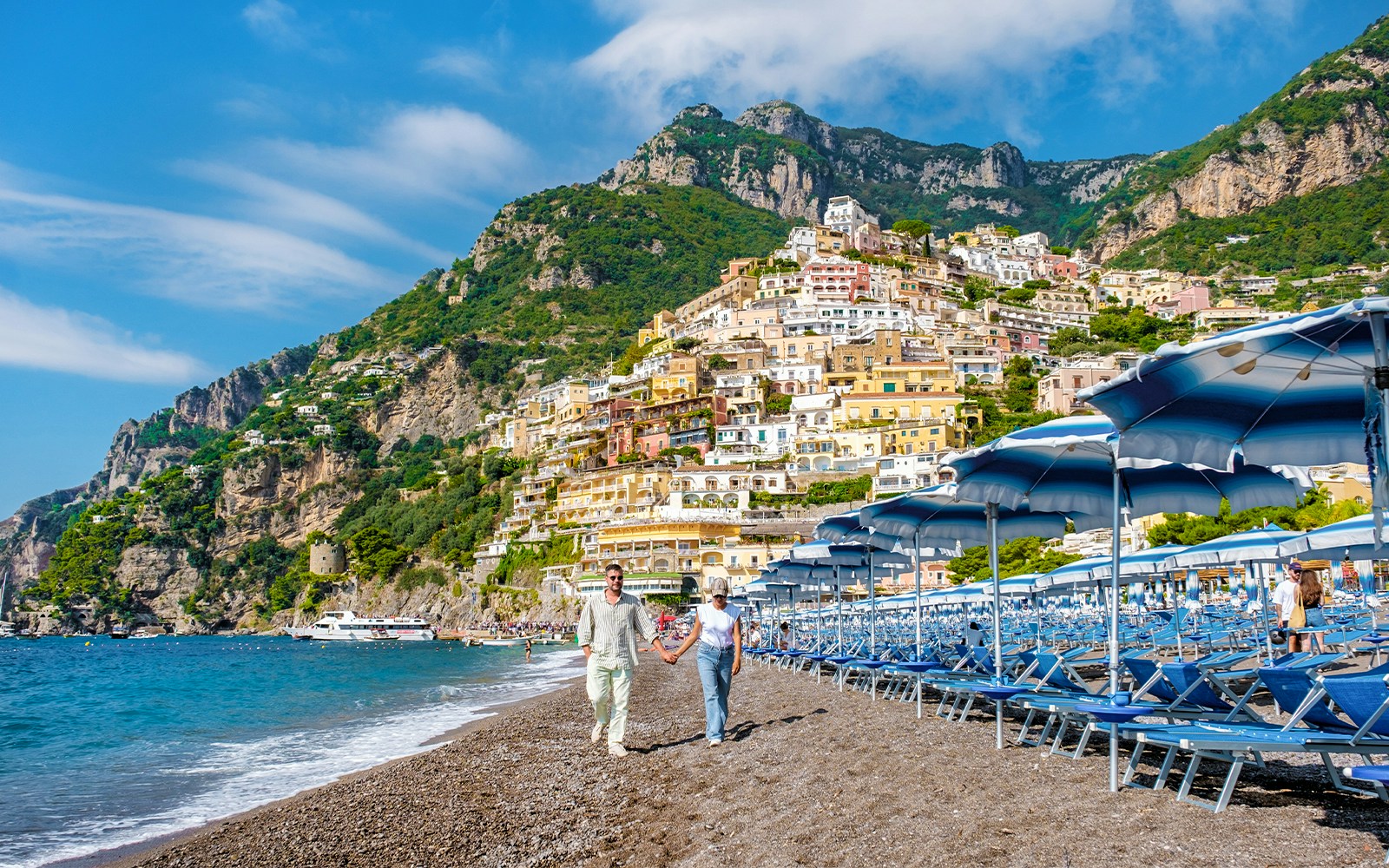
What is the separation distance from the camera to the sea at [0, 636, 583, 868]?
9.88 m

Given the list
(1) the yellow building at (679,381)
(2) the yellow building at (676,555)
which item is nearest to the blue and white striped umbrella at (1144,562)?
(2) the yellow building at (676,555)

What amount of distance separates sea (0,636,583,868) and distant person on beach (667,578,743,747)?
168 inches

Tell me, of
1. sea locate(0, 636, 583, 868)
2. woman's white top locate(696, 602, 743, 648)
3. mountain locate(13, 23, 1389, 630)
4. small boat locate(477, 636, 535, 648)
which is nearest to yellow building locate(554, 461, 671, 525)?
mountain locate(13, 23, 1389, 630)

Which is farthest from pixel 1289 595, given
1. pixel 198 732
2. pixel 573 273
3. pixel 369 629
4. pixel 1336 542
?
pixel 573 273

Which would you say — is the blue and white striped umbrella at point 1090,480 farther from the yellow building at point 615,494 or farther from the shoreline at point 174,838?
the yellow building at point 615,494

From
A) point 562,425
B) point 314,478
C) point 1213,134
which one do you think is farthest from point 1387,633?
point 1213,134

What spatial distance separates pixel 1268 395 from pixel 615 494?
66524 mm

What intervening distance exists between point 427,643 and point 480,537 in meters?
15.2

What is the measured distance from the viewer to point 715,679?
9.19 meters

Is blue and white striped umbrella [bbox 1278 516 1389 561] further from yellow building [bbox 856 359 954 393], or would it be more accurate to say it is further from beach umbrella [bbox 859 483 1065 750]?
yellow building [bbox 856 359 954 393]

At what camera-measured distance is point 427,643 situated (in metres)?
67.4

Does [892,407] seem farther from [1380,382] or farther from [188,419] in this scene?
[188,419]

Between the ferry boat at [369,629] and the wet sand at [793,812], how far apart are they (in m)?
62.3

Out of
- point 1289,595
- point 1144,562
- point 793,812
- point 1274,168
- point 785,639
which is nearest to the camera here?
point 793,812
